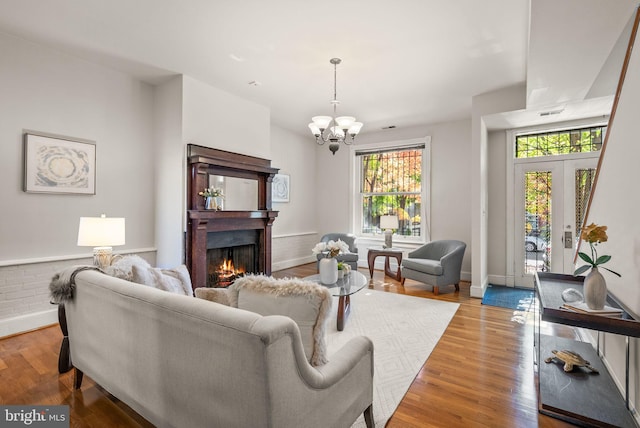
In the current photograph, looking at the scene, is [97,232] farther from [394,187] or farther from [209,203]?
[394,187]

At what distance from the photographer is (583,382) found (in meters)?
2.12

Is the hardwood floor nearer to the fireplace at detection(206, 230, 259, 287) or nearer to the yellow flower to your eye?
the yellow flower

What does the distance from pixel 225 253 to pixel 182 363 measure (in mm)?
3341

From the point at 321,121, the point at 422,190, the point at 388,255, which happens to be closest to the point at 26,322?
the point at 321,121

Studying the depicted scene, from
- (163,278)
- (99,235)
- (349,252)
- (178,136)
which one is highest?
(178,136)

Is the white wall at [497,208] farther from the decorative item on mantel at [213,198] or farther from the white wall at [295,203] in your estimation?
the decorative item on mantel at [213,198]

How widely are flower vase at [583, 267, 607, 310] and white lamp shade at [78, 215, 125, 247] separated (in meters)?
3.64

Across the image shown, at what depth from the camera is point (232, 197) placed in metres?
4.57

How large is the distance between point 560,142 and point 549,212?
1083 millimetres

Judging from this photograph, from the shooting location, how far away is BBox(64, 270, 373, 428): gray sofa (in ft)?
3.58

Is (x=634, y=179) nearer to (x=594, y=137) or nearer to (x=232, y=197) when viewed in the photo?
(x=594, y=137)

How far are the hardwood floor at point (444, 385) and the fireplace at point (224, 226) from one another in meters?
1.61

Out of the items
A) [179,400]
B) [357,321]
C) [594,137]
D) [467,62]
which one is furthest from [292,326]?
[594,137]

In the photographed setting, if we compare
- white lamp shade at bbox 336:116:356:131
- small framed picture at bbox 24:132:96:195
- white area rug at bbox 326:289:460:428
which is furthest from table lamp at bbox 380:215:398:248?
small framed picture at bbox 24:132:96:195
